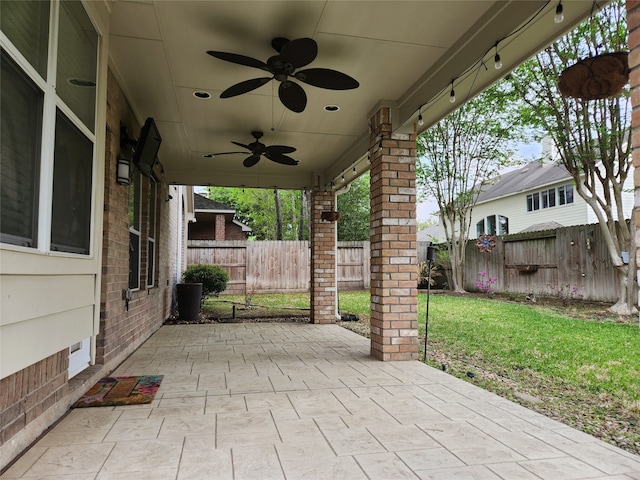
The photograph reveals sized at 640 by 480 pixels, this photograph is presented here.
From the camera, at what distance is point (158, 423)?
8.27ft

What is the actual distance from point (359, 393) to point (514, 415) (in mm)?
1036

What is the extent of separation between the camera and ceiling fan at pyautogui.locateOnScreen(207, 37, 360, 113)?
9.30ft

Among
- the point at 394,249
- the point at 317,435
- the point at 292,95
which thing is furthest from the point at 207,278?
the point at 317,435

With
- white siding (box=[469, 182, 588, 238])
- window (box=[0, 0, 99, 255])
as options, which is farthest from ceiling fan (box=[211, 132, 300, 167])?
white siding (box=[469, 182, 588, 238])

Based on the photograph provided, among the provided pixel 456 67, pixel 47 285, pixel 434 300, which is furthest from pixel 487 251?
pixel 47 285

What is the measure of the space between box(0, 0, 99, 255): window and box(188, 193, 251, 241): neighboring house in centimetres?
1236

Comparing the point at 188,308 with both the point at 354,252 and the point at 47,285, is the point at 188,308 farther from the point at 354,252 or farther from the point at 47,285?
the point at 354,252

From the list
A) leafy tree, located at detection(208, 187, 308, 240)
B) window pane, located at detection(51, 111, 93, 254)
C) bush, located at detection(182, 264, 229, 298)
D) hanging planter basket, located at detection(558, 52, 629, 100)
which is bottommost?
bush, located at detection(182, 264, 229, 298)

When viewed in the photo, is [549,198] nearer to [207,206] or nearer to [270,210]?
[207,206]

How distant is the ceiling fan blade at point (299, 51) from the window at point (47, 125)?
1168 millimetres

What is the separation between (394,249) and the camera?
441 centimetres

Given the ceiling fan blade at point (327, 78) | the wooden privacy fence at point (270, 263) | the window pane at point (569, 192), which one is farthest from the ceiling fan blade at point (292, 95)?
the window pane at point (569, 192)

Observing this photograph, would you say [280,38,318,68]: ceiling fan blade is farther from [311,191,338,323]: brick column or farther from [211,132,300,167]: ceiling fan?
[311,191,338,323]: brick column

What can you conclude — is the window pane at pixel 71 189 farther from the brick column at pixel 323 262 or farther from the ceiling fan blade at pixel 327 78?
the brick column at pixel 323 262
